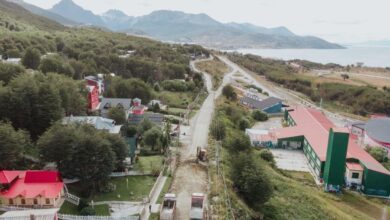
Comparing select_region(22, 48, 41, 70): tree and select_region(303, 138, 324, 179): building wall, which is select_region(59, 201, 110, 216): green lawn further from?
select_region(22, 48, 41, 70): tree

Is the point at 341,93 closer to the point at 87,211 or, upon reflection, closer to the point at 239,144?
the point at 239,144

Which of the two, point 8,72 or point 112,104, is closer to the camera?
point 8,72

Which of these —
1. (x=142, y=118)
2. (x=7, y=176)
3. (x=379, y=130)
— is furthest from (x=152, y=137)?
(x=379, y=130)

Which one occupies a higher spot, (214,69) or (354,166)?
(214,69)

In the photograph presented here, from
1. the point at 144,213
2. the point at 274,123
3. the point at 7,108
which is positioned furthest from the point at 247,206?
the point at 274,123

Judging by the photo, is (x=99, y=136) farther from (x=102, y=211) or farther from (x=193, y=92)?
(x=193, y=92)

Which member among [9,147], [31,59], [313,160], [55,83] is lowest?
[313,160]
